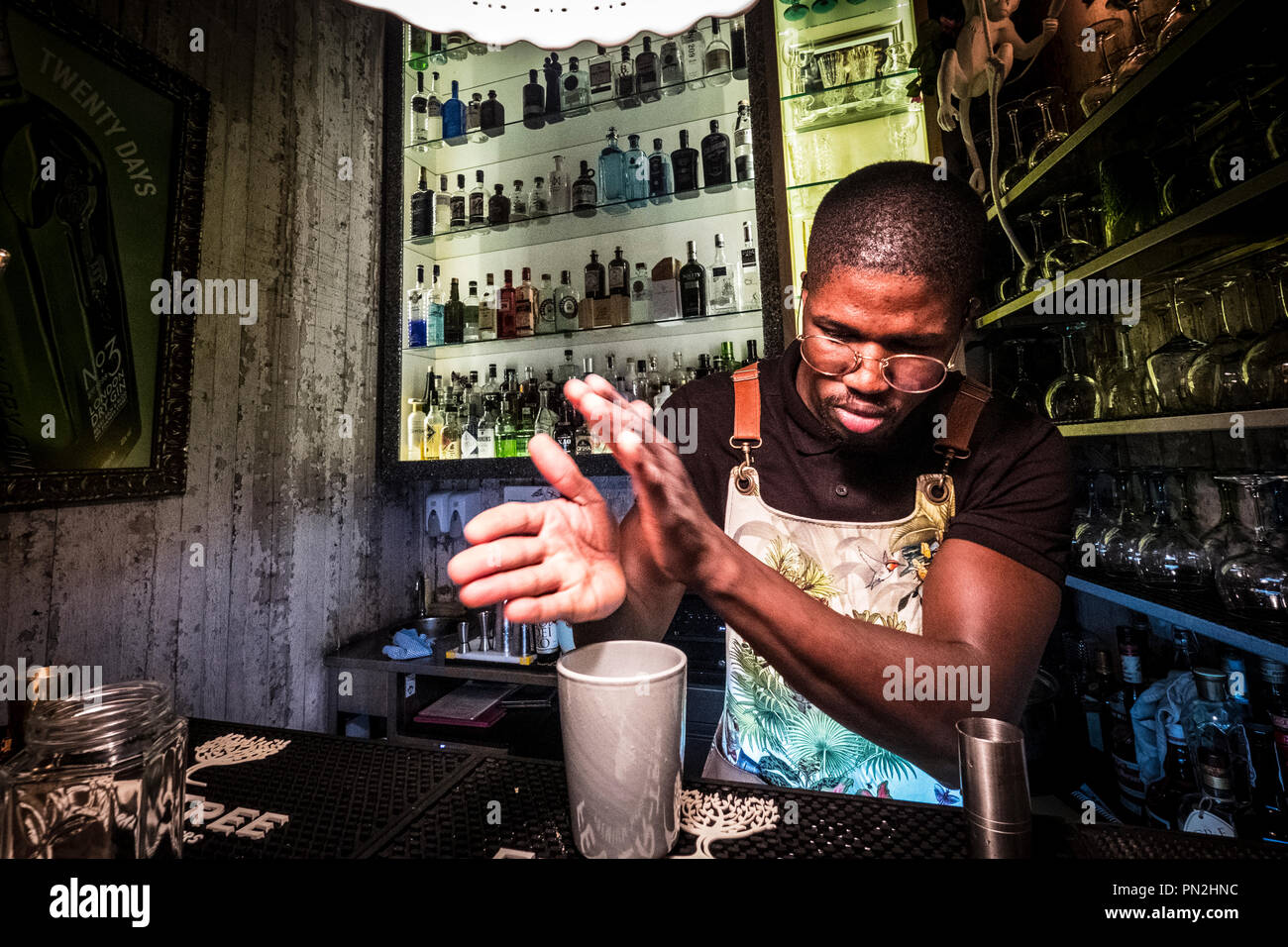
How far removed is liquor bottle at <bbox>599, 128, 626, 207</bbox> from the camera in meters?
2.46

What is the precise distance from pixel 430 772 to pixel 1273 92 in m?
1.78

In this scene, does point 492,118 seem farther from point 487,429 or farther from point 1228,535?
point 1228,535

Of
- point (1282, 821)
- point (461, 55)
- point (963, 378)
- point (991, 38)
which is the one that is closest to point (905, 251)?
point (963, 378)

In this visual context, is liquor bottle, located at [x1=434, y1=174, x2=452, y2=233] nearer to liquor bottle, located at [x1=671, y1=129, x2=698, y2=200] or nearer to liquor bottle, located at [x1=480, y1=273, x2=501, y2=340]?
liquor bottle, located at [x1=480, y1=273, x2=501, y2=340]

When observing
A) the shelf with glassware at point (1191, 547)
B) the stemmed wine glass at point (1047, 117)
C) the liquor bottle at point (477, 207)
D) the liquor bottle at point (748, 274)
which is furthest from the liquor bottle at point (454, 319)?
the shelf with glassware at point (1191, 547)

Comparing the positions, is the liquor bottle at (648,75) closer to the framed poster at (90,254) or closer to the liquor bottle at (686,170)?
the liquor bottle at (686,170)

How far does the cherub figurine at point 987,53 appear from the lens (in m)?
1.61

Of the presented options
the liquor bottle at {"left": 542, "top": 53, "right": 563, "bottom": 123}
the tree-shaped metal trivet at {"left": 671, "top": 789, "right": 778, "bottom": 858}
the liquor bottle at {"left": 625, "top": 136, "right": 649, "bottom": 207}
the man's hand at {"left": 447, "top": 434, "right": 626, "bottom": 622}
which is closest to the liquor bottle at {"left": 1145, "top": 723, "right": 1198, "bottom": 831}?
the tree-shaped metal trivet at {"left": 671, "top": 789, "right": 778, "bottom": 858}

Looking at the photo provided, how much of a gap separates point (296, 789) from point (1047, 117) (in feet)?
7.71

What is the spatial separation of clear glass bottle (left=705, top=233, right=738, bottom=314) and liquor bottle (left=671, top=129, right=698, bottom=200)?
0.74 feet

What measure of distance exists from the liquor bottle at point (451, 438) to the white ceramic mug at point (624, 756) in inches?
86.6

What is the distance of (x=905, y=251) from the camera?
1095 millimetres
